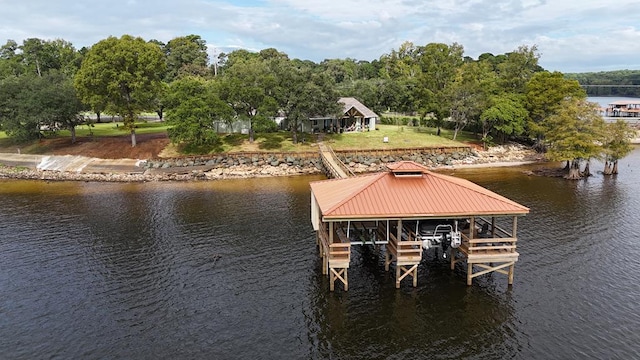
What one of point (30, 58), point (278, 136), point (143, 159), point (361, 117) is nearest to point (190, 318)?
point (143, 159)

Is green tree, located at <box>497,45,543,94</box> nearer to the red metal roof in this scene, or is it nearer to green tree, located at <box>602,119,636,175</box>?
green tree, located at <box>602,119,636,175</box>

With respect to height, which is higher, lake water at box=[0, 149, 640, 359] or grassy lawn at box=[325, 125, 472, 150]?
grassy lawn at box=[325, 125, 472, 150]

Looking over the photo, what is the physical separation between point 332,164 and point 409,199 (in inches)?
1216

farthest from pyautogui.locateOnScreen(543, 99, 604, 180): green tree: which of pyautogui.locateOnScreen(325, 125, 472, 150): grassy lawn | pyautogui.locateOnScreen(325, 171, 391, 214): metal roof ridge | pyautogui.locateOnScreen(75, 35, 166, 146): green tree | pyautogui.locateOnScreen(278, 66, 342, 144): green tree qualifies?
pyautogui.locateOnScreen(75, 35, 166, 146): green tree

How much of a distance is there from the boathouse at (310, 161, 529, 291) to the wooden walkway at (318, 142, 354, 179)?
57.7 feet

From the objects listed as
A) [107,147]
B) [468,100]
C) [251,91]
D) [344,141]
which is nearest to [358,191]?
[251,91]

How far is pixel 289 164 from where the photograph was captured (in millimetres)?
60094

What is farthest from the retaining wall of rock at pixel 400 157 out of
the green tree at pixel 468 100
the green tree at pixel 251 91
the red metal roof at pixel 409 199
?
the red metal roof at pixel 409 199

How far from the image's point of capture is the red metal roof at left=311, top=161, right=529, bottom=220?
2386 centimetres

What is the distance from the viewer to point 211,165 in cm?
5953

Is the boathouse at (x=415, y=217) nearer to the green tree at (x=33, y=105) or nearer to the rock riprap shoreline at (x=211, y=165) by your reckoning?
the rock riprap shoreline at (x=211, y=165)

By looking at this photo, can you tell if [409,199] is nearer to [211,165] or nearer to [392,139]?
[211,165]

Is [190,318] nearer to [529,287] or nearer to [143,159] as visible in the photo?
[529,287]

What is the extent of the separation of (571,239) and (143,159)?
172ft
